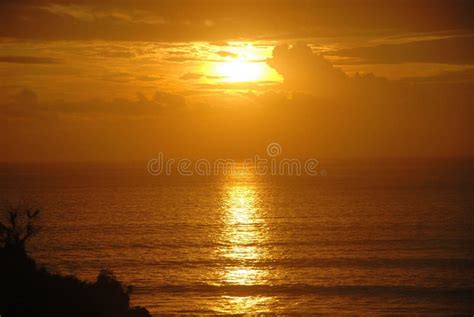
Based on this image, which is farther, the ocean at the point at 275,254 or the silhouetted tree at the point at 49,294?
the ocean at the point at 275,254

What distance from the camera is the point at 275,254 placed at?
81375 millimetres

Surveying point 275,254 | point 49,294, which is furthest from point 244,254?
point 49,294

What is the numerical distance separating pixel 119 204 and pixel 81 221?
118 feet

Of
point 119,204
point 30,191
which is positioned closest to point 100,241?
point 119,204

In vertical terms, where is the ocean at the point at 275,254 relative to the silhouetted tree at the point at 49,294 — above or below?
above

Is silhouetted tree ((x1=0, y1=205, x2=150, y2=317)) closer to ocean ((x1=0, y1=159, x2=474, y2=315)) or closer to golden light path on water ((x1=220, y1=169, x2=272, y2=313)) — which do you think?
ocean ((x1=0, y1=159, x2=474, y2=315))

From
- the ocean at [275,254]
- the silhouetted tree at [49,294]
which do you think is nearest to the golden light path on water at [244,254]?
the ocean at [275,254]

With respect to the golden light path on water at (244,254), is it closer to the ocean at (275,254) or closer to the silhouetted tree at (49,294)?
the ocean at (275,254)

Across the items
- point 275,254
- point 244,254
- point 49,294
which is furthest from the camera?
point 275,254

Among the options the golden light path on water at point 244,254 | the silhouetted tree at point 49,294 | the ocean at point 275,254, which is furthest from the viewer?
the ocean at point 275,254

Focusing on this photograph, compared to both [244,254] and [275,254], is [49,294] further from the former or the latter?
[275,254]

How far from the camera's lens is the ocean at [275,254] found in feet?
191

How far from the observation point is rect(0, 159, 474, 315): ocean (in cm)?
5828

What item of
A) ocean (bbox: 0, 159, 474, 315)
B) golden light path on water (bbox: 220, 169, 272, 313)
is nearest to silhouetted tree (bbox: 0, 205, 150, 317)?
ocean (bbox: 0, 159, 474, 315)
